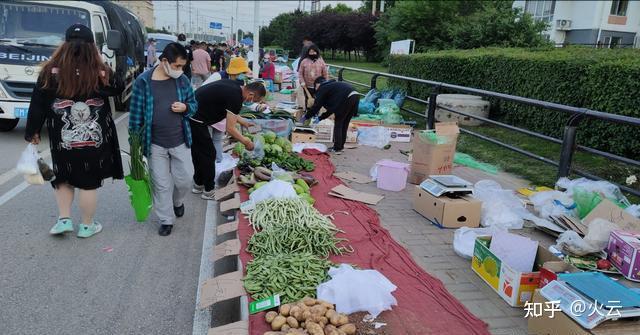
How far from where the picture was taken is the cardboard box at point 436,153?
6.47 meters

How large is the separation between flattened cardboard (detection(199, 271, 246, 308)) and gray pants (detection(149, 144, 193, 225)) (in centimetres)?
163

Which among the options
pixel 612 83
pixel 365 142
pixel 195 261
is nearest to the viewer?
pixel 195 261

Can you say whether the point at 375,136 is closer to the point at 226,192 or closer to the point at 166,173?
the point at 226,192

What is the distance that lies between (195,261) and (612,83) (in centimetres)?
693

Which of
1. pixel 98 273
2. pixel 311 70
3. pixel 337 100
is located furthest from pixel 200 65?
pixel 98 273

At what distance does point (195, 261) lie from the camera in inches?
172

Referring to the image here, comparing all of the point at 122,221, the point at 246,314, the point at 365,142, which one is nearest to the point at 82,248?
the point at 122,221

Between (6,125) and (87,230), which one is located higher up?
(6,125)

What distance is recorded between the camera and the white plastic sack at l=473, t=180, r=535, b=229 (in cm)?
516

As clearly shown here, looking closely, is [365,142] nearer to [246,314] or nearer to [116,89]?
[116,89]

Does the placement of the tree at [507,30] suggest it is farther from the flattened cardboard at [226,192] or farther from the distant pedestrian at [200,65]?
the flattened cardboard at [226,192]

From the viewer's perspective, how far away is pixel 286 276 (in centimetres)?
343

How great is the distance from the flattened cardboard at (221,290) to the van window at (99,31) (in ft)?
26.7

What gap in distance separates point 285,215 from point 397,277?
121 centimetres
